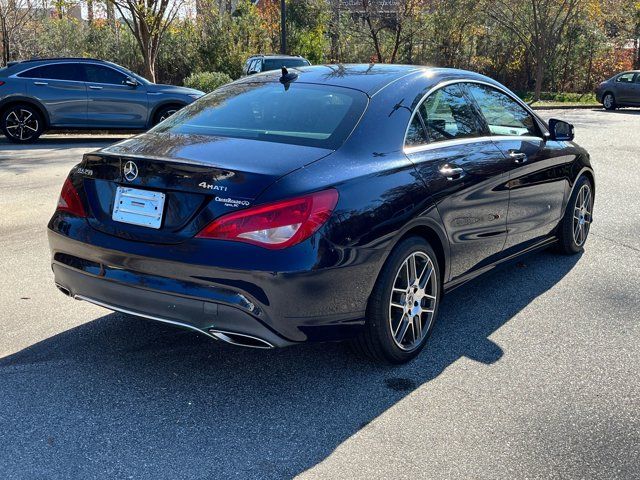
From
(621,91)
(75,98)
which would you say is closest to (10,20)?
(75,98)

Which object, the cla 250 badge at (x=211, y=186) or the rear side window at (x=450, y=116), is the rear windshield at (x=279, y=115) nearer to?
the rear side window at (x=450, y=116)

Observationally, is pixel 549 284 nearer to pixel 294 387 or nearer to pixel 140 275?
pixel 294 387

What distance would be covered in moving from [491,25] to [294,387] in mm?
31060

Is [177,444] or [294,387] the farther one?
[294,387]

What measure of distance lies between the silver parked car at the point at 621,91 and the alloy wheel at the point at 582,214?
21.4m

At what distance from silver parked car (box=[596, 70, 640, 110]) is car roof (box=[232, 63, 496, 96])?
23103 millimetres

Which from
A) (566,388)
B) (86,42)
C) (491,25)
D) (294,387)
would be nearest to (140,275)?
(294,387)

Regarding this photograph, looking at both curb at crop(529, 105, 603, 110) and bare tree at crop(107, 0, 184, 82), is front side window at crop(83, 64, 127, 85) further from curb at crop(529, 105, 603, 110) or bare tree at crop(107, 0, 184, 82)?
curb at crop(529, 105, 603, 110)

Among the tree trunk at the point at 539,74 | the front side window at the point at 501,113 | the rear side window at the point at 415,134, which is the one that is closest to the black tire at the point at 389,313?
the rear side window at the point at 415,134

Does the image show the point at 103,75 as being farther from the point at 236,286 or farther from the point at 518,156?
the point at 236,286

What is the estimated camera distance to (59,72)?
45.6 feet

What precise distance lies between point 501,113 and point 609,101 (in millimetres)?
23134

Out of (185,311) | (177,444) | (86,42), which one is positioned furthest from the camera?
(86,42)

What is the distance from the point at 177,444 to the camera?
3113mm
